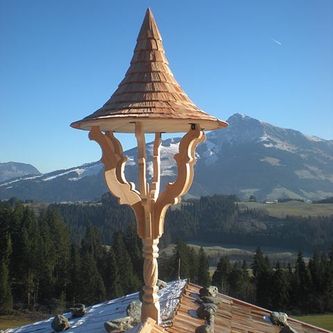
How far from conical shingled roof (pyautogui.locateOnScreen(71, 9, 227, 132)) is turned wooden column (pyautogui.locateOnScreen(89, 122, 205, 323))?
0.26 meters

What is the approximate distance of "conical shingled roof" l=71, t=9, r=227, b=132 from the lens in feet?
22.0

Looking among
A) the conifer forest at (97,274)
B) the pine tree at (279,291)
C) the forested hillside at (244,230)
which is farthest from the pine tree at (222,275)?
the forested hillside at (244,230)

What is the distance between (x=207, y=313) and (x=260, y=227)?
634ft

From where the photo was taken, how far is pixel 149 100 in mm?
6969

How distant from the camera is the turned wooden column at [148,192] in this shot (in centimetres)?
714

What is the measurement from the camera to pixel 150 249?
23.6 feet

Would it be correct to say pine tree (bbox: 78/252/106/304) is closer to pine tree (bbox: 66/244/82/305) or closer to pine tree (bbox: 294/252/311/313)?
pine tree (bbox: 66/244/82/305)

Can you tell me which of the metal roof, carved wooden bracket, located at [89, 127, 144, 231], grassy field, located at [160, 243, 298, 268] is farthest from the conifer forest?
grassy field, located at [160, 243, 298, 268]

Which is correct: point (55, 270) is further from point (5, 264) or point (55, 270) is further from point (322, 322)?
point (322, 322)

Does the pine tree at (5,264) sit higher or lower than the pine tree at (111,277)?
higher

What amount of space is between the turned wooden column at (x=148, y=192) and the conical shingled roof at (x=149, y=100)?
260 mm

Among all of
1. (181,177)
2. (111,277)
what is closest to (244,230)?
(111,277)

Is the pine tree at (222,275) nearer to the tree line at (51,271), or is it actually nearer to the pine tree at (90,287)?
the tree line at (51,271)

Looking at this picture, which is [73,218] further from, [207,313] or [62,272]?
[207,313]
